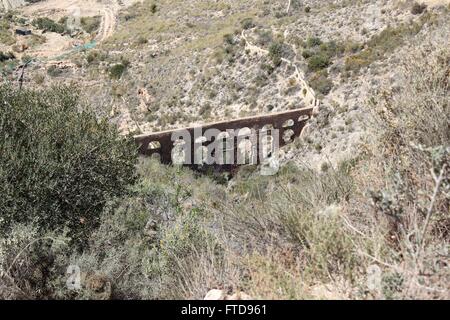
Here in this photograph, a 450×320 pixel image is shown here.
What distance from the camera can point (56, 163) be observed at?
1048cm

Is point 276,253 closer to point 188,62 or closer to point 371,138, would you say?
point 371,138

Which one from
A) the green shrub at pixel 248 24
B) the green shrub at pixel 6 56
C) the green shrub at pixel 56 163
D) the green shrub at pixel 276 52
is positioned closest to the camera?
the green shrub at pixel 56 163

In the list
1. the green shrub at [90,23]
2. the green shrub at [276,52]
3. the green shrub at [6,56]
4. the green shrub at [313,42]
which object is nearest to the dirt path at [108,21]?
the green shrub at [90,23]

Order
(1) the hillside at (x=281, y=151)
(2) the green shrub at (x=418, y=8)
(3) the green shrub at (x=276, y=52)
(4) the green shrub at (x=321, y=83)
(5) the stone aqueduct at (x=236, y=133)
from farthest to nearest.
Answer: (3) the green shrub at (x=276, y=52), (2) the green shrub at (x=418, y=8), (4) the green shrub at (x=321, y=83), (5) the stone aqueduct at (x=236, y=133), (1) the hillside at (x=281, y=151)

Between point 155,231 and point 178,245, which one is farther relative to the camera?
point 155,231

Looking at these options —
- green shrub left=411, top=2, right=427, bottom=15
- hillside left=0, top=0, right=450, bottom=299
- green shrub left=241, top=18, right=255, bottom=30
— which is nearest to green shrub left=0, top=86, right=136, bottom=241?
hillside left=0, top=0, right=450, bottom=299

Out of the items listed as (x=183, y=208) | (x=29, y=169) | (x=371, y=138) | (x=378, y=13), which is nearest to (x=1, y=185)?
(x=29, y=169)

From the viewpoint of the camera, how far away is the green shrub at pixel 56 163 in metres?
9.73

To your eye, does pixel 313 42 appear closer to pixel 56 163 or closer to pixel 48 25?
pixel 56 163

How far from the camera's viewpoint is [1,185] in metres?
9.31

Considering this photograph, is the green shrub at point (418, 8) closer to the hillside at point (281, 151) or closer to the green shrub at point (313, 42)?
the hillside at point (281, 151)

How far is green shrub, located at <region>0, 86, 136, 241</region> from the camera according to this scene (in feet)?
31.9
